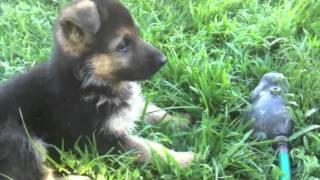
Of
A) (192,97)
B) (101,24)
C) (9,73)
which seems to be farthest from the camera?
(9,73)

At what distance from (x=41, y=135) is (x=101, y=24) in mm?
756

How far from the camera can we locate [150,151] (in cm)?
396

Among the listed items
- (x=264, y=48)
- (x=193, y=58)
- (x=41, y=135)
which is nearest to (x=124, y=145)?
(x=41, y=135)

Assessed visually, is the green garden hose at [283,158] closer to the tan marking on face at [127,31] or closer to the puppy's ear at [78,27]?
the tan marking on face at [127,31]

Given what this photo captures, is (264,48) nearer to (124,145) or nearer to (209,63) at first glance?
(209,63)

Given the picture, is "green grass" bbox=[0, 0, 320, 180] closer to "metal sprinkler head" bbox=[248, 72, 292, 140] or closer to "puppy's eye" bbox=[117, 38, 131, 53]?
"metal sprinkler head" bbox=[248, 72, 292, 140]

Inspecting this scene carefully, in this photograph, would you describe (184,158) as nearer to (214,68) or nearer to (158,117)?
(158,117)

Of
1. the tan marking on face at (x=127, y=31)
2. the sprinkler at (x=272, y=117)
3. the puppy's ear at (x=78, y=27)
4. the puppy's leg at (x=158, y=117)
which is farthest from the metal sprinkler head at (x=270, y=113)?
the puppy's ear at (x=78, y=27)

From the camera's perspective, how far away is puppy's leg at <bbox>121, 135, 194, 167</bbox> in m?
3.92

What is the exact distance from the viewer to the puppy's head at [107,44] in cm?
385

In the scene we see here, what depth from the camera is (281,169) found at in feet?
12.7

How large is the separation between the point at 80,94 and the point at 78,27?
1.27ft

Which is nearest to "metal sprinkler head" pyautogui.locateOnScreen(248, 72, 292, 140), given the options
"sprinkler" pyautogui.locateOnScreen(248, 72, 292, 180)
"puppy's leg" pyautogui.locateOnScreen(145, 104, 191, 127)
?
"sprinkler" pyautogui.locateOnScreen(248, 72, 292, 180)

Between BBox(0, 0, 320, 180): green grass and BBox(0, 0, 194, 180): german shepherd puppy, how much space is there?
130 mm
